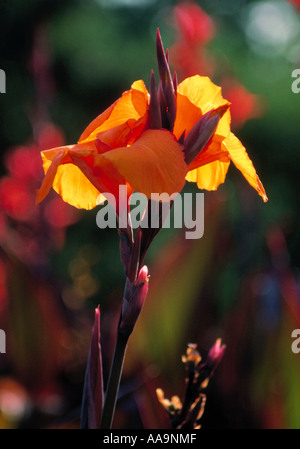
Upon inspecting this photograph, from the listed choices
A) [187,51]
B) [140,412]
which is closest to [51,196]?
[187,51]

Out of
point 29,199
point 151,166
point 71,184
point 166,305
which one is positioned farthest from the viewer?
point 29,199

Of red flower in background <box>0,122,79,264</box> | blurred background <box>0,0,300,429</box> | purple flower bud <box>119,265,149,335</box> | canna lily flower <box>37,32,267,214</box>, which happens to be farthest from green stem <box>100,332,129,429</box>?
red flower in background <box>0,122,79,264</box>

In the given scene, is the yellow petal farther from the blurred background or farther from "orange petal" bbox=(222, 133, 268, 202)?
the blurred background

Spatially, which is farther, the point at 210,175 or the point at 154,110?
the point at 210,175

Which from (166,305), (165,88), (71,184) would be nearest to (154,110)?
(165,88)

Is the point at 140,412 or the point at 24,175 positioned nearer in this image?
the point at 140,412

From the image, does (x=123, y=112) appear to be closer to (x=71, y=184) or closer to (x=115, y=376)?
(x=71, y=184)

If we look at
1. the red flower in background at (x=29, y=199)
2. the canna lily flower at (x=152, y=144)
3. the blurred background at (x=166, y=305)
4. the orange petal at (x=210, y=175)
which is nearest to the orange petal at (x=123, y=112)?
the canna lily flower at (x=152, y=144)
